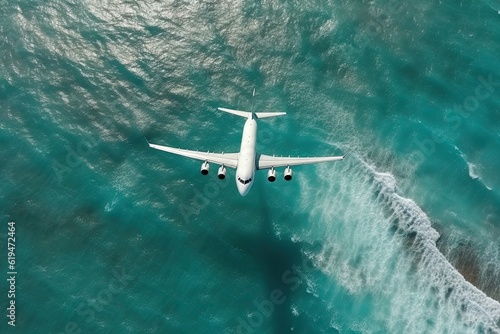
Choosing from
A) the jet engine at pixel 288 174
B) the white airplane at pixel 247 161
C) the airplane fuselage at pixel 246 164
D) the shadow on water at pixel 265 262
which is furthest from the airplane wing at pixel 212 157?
the shadow on water at pixel 265 262

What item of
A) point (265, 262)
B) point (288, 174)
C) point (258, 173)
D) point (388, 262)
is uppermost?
point (288, 174)

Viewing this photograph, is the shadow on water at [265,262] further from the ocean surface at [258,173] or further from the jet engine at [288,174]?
the jet engine at [288,174]

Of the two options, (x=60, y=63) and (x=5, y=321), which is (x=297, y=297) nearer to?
(x=5, y=321)

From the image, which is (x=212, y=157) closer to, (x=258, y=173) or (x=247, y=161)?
(x=247, y=161)

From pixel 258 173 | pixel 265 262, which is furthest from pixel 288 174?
pixel 265 262

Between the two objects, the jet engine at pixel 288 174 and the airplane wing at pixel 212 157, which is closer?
the jet engine at pixel 288 174
